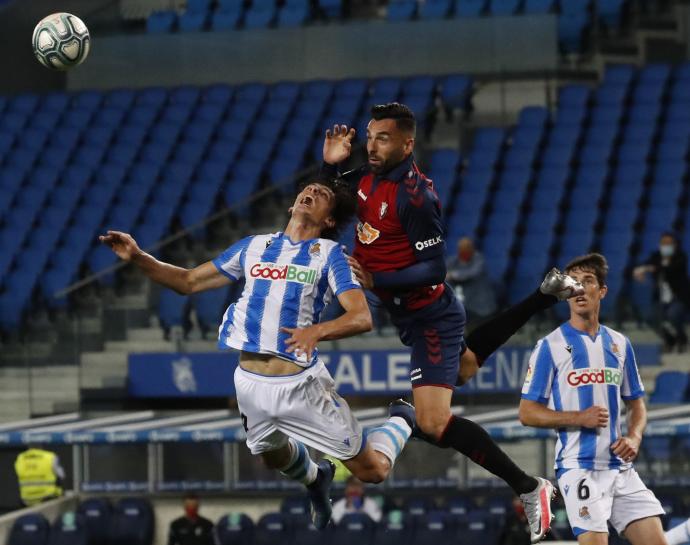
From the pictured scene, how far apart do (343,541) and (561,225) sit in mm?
4996

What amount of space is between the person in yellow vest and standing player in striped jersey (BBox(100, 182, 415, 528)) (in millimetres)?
8132

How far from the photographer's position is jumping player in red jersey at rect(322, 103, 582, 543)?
8.97m

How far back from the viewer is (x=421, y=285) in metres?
9.02

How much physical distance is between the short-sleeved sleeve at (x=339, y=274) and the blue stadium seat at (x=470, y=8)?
14463mm

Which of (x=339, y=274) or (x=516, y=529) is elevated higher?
(x=339, y=274)

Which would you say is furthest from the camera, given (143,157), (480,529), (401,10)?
(401,10)

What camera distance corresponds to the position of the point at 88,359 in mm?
17078

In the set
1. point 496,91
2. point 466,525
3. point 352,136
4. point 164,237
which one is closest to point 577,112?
point 496,91

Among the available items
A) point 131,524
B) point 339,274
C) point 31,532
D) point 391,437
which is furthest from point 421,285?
point 31,532

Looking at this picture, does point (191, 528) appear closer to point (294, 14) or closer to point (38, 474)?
point (38, 474)

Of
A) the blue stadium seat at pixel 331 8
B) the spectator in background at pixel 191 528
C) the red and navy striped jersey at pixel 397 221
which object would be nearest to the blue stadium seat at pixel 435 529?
the spectator in background at pixel 191 528

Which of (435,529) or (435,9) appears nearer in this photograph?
(435,529)

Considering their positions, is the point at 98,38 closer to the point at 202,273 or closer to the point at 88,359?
the point at 88,359

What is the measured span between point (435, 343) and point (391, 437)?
0.58m
